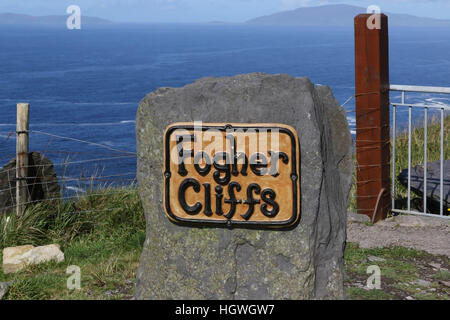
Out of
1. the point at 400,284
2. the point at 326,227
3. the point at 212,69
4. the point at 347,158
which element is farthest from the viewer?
the point at 212,69

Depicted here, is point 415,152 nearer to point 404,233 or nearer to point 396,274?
point 404,233

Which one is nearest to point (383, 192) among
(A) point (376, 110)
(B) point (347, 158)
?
(A) point (376, 110)

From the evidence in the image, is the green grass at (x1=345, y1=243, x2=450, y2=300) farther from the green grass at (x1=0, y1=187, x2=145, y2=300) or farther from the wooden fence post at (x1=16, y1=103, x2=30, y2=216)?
the wooden fence post at (x1=16, y1=103, x2=30, y2=216)

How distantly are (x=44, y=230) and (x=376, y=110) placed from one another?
11.6 feet

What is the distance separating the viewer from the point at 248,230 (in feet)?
13.0

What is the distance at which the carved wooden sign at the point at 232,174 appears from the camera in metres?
3.88

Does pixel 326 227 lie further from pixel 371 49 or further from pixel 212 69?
pixel 212 69

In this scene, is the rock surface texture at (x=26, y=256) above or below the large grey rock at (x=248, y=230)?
below

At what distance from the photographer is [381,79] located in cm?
666

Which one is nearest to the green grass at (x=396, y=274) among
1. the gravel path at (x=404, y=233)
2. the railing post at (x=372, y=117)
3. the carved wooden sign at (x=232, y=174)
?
the gravel path at (x=404, y=233)

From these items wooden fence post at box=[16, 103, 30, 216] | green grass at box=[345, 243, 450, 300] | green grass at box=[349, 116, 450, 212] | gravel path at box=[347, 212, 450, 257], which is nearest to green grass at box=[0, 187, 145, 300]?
wooden fence post at box=[16, 103, 30, 216]

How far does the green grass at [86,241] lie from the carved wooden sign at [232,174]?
4.39ft

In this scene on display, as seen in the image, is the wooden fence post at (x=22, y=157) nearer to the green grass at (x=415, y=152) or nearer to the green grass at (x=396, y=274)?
the green grass at (x=396, y=274)

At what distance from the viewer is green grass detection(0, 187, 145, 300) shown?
504 centimetres
